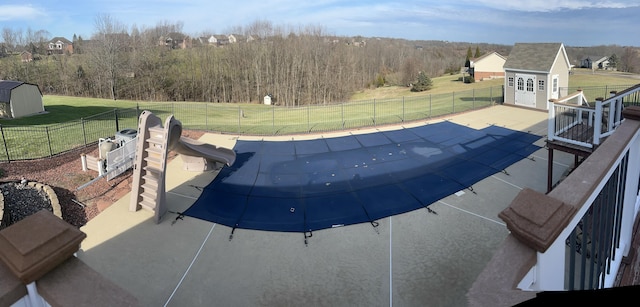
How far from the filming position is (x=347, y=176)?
36.7ft

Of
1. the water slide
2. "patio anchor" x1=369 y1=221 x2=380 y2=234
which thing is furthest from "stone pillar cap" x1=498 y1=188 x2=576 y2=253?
the water slide

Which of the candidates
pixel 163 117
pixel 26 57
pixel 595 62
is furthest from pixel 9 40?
pixel 595 62

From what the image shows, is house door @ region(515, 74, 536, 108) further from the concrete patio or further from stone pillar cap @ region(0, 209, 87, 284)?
stone pillar cap @ region(0, 209, 87, 284)

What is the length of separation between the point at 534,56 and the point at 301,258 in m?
22.5

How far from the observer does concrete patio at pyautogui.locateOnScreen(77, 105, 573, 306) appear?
6445mm

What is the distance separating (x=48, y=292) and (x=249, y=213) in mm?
7757

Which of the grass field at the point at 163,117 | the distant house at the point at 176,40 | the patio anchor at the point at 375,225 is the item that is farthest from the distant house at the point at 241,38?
the patio anchor at the point at 375,225

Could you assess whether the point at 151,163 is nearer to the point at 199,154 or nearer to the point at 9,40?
the point at 199,154

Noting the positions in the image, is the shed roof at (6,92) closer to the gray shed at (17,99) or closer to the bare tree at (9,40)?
the gray shed at (17,99)

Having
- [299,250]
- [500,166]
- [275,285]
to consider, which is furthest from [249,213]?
[500,166]

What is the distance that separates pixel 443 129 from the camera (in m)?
16.3

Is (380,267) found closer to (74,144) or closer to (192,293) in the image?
(192,293)

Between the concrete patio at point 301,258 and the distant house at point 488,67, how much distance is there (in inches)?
1575

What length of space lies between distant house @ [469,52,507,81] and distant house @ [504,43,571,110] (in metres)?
21.7
